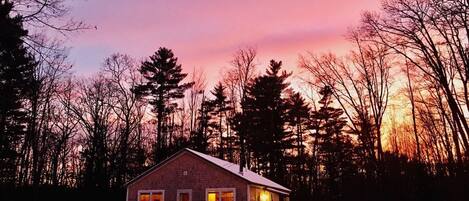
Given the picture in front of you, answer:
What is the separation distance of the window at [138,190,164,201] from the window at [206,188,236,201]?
2.75 meters

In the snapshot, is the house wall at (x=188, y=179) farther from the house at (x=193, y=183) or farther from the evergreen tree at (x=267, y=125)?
the evergreen tree at (x=267, y=125)

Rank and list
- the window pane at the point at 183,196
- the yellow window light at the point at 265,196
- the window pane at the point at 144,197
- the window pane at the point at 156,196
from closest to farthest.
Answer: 1. the window pane at the point at 183,196
2. the window pane at the point at 156,196
3. the window pane at the point at 144,197
4. the yellow window light at the point at 265,196

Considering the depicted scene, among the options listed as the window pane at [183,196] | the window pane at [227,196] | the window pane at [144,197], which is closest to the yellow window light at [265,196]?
the window pane at [227,196]

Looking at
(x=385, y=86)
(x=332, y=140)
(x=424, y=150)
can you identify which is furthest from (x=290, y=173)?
(x=385, y=86)

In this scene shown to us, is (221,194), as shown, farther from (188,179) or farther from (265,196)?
(265,196)

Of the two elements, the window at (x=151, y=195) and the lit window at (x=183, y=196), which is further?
the window at (x=151, y=195)

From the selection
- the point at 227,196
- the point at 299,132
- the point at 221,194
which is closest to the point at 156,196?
the point at 221,194

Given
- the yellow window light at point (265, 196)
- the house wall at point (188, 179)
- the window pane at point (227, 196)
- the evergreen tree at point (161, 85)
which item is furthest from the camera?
the evergreen tree at point (161, 85)

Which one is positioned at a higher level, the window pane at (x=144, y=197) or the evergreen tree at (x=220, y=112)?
the evergreen tree at (x=220, y=112)

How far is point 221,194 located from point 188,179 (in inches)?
79.8

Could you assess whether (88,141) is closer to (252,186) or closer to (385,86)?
(252,186)

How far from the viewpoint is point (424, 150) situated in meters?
28.9

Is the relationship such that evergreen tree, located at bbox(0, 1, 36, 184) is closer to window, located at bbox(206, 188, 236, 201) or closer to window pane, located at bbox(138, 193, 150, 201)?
window pane, located at bbox(138, 193, 150, 201)

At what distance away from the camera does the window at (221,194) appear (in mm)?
20241
